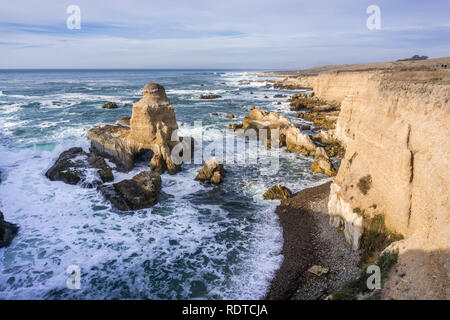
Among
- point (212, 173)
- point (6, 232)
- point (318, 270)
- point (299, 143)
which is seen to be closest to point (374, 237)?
point (318, 270)

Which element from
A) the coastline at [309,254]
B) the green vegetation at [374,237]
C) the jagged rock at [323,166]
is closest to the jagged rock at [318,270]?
the coastline at [309,254]

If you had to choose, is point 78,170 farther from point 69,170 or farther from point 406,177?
point 406,177

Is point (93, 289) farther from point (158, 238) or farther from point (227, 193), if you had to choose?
point (227, 193)

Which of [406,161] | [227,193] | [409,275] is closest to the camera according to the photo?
[409,275]

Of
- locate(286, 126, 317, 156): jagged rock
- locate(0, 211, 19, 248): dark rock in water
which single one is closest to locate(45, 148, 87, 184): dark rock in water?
locate(0, 211, 19, 248): dark rock in water

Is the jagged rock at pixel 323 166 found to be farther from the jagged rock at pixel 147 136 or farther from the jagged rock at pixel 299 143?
the jagged rock at pixel 147 136
